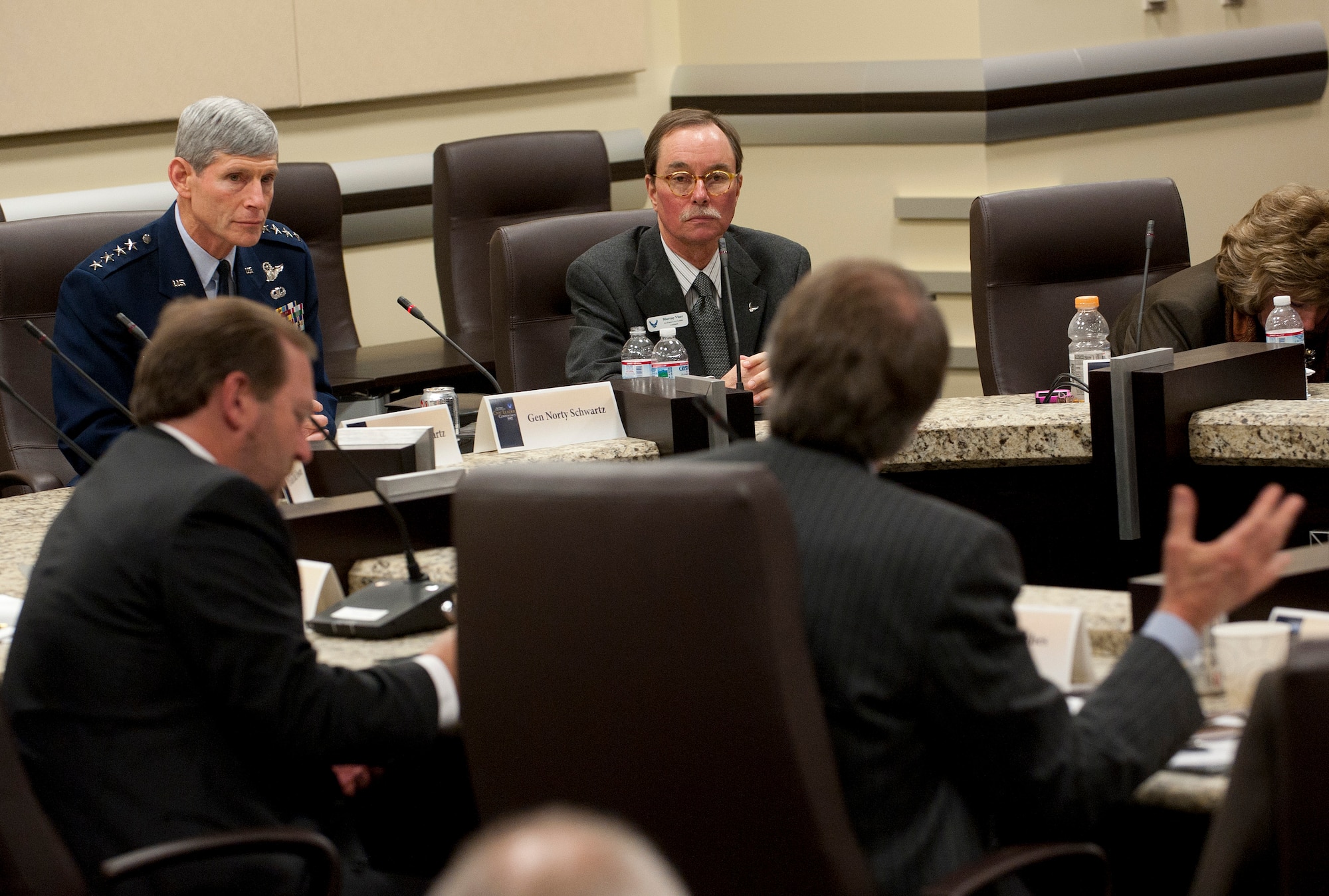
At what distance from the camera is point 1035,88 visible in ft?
16.4

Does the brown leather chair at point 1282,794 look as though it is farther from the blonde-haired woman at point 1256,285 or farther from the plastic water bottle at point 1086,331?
the plastic water bottle at point 1086,331

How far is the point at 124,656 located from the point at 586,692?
1.62 ft

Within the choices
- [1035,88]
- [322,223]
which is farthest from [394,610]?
[1035,88]

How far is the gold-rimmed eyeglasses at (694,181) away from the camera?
10.8 ft

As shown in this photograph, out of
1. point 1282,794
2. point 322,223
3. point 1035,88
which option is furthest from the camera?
point 1035,88

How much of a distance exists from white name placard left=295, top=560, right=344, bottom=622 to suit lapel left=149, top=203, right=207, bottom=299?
103cm

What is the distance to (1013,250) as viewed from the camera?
3471mm

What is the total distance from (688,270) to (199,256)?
984 millimetres

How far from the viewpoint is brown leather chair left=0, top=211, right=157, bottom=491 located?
342 cm

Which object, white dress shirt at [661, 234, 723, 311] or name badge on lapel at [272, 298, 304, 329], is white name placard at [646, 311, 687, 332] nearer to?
white dress shirt at [661, 234, 723, 311]

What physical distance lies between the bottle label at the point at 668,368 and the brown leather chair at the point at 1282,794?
192 centimetres

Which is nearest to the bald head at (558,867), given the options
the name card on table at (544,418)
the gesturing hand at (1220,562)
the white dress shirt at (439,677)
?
the gesturing hand at (1220,562)

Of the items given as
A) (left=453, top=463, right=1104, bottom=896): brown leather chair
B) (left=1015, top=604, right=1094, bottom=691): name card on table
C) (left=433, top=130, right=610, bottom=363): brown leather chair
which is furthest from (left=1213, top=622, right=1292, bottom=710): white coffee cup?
(left=433, top=130, right=610, bottom=363): brown leather chair

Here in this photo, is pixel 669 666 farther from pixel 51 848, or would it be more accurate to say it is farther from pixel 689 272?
pixel 689 272
